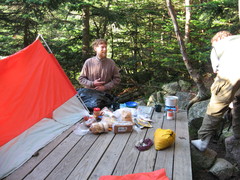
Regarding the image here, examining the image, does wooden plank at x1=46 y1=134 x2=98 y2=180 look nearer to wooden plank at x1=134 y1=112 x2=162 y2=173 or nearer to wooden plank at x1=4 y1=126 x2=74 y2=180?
wooden plank at x1=4 y1=126 x2=74 y2=180

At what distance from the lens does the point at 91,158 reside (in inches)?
86.9

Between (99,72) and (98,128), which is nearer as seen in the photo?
(98,128)

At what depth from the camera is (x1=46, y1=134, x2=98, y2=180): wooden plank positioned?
196 centimetres

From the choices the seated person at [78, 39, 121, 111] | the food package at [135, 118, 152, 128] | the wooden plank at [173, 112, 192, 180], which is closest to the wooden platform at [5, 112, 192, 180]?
the wooden plank at [173, 112, 192, 180]

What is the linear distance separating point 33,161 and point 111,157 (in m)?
→ 0.79

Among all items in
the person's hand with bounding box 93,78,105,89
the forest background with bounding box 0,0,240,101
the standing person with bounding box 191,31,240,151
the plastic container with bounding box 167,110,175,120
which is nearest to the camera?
the standing person with bounding box 191,31,240,151

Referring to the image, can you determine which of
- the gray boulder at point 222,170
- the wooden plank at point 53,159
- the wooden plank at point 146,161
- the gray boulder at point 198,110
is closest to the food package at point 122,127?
the wooden plank at point 146,161

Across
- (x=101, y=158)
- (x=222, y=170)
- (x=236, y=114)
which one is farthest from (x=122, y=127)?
(x=236, y=114)

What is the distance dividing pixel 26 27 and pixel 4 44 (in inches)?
41.9

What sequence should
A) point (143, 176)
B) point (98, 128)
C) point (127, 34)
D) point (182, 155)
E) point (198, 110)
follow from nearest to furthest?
point (143, 176), point (182, 155), point (98, 128), point (198, 110), point (127, 34)

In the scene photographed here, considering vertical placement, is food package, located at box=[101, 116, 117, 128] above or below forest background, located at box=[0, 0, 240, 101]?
below

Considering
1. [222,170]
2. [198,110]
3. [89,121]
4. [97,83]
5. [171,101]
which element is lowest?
[222,170]

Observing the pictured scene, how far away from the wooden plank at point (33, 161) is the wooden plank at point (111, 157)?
62 centimetres

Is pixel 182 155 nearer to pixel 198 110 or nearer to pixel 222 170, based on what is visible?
pixel 222 170
